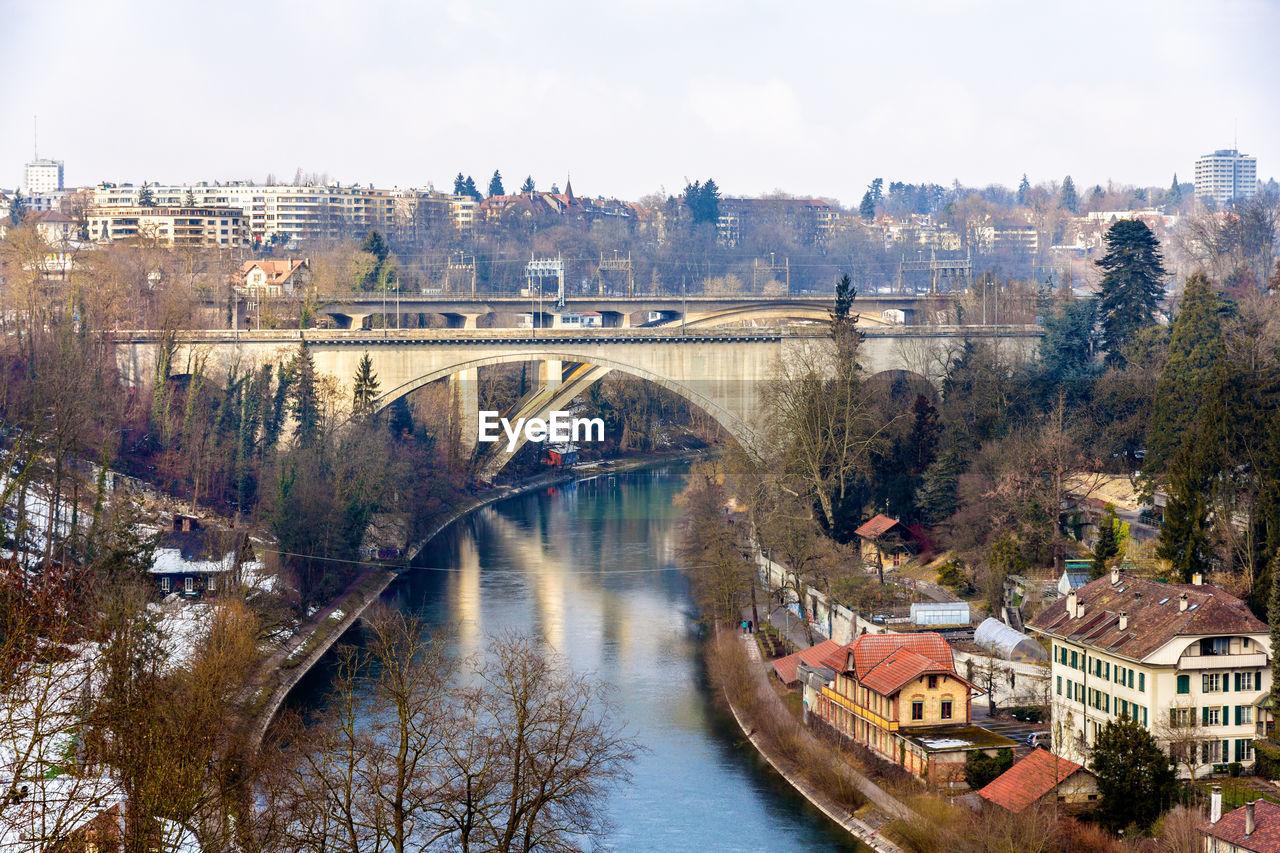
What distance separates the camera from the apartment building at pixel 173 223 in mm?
64562

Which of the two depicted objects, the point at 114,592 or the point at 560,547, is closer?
the point at 114,592

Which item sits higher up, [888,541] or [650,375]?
[650,375]

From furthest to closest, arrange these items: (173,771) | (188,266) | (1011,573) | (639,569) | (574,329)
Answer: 1. (188,266)
2. (574,329)
3. (639,569)
4. (1011,573)
5. (173,771)

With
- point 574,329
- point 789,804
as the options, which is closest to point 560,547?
point 574,329

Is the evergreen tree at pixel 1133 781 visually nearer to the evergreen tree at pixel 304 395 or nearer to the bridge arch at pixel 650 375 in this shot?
→ the bridge arch at pixel 650 375

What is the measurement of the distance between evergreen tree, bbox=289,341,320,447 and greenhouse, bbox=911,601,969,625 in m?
16.1

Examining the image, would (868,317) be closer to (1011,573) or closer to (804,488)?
(804,488)

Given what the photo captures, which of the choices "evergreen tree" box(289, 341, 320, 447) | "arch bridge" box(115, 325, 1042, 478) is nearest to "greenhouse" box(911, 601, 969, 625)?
"arch bridge" box(115, 325, 1042, 478)

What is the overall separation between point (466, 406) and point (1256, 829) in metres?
30.4

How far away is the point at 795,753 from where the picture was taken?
1811cm

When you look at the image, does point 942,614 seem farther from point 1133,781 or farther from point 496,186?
point 496,186

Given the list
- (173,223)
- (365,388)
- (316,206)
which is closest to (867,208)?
(316,206)

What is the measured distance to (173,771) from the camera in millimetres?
11477

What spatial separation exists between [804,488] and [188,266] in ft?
82.6
